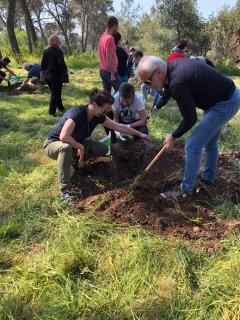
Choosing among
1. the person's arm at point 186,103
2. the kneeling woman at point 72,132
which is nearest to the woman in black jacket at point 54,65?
A: the kneeling woman at point 72,132

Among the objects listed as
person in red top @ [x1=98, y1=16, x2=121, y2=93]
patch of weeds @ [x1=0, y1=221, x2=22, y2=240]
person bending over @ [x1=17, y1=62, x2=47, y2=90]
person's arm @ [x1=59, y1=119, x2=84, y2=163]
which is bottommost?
Result: patch of weeds @ [x1=0, y1=221, x2=22, y2=240]

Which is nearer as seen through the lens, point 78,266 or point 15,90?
point 78,266

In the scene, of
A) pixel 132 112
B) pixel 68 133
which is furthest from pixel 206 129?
pixel 132 112

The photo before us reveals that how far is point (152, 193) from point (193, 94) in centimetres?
134

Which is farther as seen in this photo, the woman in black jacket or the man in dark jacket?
the woman in black jacket

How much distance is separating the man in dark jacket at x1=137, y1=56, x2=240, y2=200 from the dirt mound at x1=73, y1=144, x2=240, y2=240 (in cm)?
33

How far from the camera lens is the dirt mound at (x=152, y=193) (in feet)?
12.5

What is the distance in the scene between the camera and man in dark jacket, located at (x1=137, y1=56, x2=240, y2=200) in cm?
343

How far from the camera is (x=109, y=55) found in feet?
22.6

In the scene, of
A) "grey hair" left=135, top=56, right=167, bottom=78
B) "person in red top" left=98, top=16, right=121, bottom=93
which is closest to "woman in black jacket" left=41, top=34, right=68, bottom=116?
"person in red top" left=98, top=16, right=121, bottom=93

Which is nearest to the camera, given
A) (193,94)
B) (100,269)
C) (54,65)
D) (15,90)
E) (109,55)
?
(100,269)

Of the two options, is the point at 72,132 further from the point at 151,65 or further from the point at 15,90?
the point at 15,90

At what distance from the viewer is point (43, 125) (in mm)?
7410

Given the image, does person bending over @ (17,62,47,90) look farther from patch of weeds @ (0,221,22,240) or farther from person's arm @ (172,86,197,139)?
person's arm @ (172,86,197,139)
